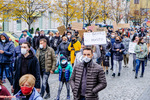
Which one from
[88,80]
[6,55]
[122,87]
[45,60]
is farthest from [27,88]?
[122,87]

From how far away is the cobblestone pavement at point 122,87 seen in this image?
8.41 meters

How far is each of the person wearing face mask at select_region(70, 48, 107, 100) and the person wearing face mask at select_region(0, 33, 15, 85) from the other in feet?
14.0

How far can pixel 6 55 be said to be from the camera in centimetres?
889

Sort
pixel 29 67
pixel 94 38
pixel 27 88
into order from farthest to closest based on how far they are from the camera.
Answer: pixel 94 38
pixel 29 67
pixel 27 88

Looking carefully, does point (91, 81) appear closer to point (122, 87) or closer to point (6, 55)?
point (6, 55)

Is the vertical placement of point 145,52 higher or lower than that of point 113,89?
higher

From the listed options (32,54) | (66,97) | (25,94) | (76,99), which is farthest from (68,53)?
(25,94)

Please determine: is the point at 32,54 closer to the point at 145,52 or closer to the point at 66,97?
the point at 66,97

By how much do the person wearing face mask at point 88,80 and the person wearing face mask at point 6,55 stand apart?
14.0 feet

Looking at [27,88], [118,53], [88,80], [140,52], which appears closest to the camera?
[27,88]

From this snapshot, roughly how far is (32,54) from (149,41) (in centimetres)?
1078

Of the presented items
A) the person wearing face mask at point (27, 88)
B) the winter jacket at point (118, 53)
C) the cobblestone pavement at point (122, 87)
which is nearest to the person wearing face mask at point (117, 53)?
the winter jacket at point (118, 53)

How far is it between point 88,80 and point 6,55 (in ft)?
14.9

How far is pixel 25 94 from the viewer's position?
4102mm
